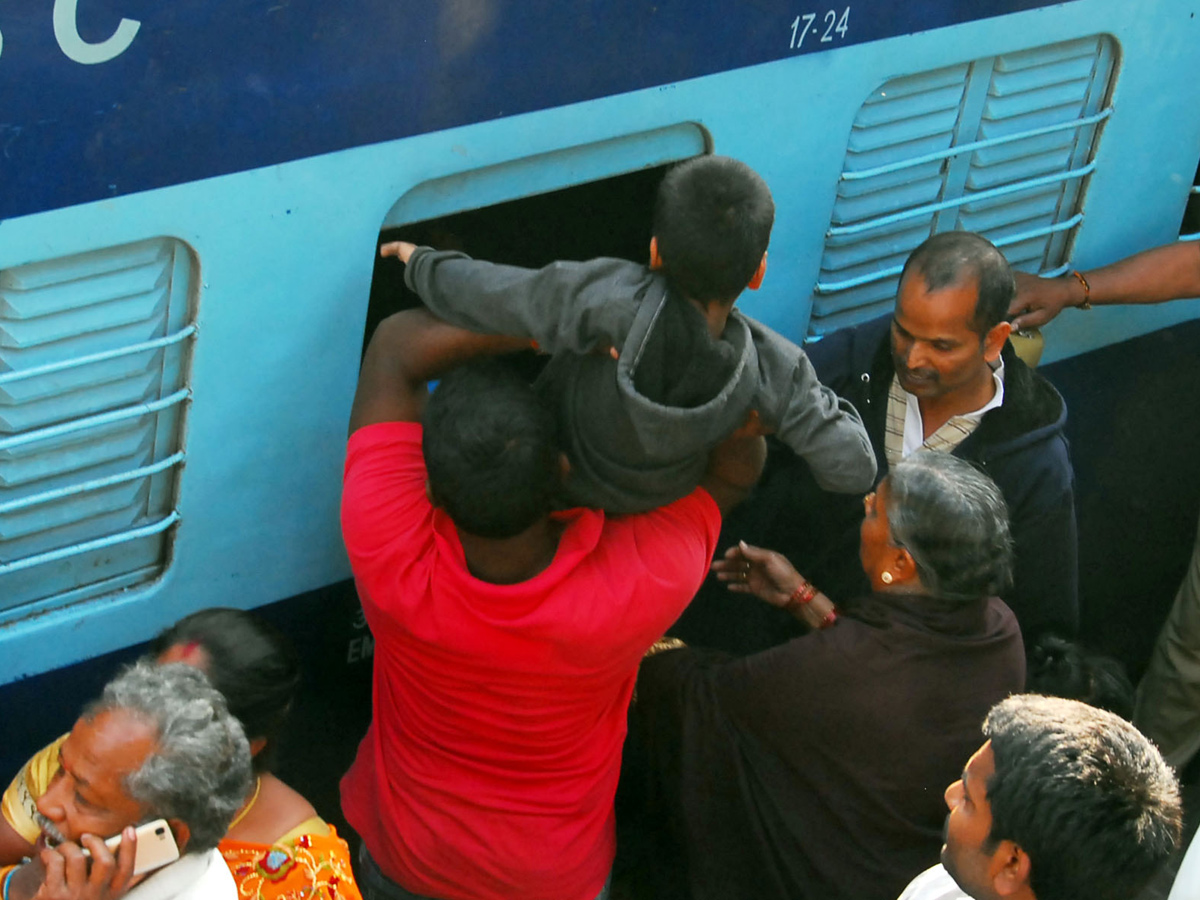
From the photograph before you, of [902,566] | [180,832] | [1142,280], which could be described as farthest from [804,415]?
[1142,280]

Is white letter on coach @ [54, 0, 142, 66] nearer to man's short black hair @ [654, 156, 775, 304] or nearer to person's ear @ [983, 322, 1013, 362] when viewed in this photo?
man's short black hair @ [654, 156, 775, 304]

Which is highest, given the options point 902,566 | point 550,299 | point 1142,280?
point 550,299

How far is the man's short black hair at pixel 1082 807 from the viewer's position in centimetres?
187

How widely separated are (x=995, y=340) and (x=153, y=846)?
1.81 m

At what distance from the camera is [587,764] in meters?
2.32

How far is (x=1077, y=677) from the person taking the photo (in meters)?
2.76

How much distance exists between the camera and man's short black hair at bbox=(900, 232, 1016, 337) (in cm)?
260

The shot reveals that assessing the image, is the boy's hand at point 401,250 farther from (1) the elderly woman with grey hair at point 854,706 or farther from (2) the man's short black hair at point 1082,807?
(2) the man's short black hair at point 1082,807

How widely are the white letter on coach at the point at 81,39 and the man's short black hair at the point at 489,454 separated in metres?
0.66

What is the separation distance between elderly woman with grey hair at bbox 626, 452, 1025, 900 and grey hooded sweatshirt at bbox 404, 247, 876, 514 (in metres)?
0.29

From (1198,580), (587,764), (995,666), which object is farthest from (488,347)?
(1198,580)

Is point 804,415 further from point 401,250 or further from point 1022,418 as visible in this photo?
point 1022,418

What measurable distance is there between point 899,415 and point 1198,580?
1.20 metres

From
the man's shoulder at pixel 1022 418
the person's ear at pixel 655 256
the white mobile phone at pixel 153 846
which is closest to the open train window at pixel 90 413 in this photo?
the white mobile phone at pixel 153 846
